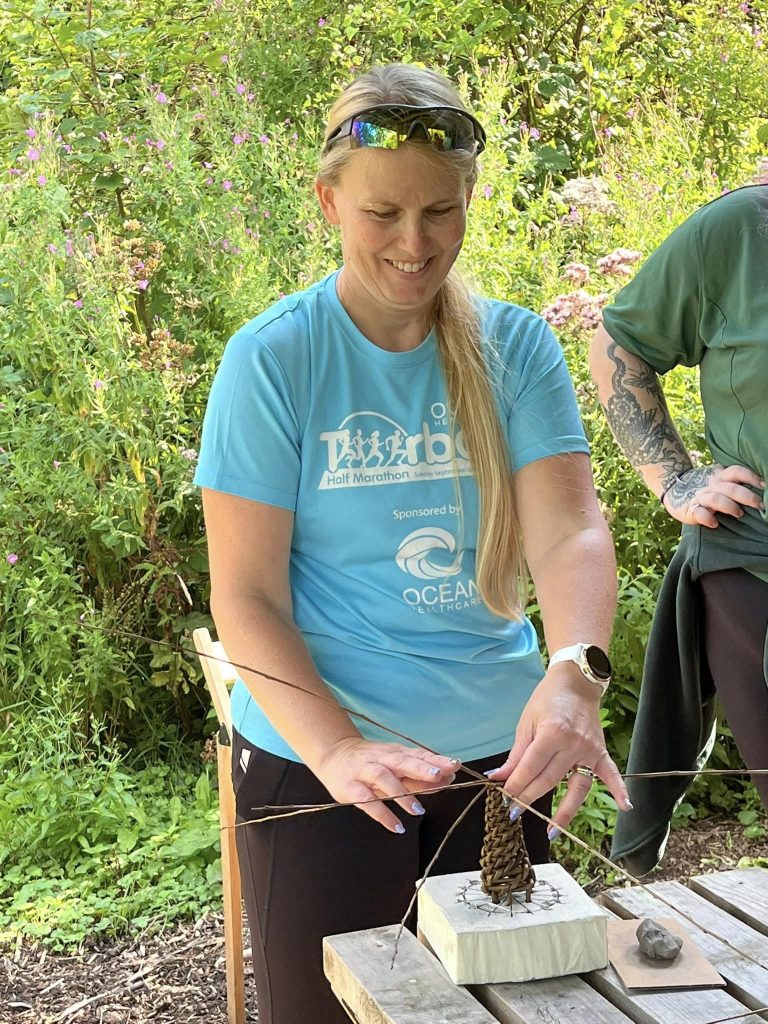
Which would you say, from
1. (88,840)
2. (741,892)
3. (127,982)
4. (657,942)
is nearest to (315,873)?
(657,942)

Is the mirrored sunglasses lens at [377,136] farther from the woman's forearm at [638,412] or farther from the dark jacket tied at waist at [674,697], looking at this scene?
the dark jacket tied at waist at [674,697]

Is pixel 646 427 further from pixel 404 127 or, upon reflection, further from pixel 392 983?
pixel 392 983

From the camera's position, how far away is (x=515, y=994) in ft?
5.29

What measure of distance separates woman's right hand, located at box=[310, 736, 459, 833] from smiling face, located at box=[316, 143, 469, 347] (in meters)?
0.62

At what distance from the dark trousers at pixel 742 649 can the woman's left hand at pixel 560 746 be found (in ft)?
1.83

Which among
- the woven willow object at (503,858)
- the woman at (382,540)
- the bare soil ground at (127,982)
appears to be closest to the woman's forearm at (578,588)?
the woman at (382,540)

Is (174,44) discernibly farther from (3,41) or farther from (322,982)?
(322,982)

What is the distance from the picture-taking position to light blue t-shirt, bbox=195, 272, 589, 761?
5.90ft

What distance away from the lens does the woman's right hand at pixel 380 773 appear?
1.53 metres

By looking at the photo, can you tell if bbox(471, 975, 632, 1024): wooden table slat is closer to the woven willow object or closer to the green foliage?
the woven willow object

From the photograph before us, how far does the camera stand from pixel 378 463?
182 centimetres

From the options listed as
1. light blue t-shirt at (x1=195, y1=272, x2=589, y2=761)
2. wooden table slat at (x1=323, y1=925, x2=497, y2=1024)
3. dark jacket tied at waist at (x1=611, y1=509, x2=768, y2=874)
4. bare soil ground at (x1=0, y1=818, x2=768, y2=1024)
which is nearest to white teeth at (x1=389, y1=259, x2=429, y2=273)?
light blue t-shirt at (x1=195, y1=272, x2=589, y2=761)

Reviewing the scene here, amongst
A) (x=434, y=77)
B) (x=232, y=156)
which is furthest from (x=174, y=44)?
(x=434, y=77)

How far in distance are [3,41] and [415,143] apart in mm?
5339
